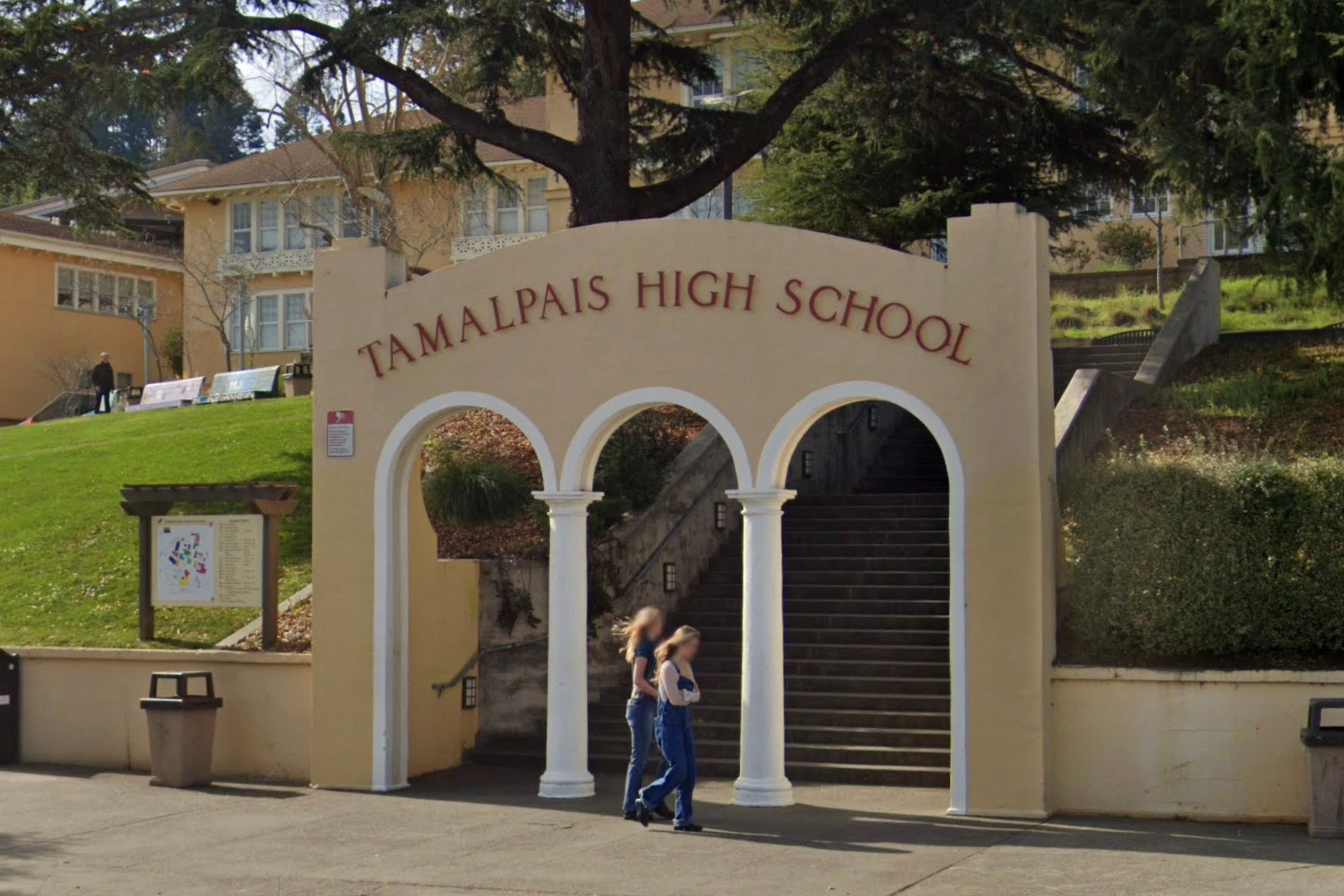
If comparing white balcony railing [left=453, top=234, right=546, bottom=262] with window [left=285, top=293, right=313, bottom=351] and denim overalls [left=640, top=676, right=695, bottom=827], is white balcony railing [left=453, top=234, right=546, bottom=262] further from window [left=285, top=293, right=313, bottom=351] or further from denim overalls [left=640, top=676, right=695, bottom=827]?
denim overalls [left=640, top=676, right=695, bottom=827]

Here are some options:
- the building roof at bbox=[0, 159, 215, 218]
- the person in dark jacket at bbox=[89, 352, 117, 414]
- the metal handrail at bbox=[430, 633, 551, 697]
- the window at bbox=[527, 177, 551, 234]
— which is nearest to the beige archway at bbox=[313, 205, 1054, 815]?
the metal handrail at bbox=[430, 633, 551, 697]

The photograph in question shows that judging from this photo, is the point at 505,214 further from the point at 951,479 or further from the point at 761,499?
the point at 951,479

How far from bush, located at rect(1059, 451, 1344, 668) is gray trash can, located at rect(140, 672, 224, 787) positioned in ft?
24.3

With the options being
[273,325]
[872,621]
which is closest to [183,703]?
[872,621]

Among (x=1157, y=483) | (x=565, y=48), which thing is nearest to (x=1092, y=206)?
(x=565, y=48)

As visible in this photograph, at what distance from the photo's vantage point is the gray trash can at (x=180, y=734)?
14.5 m

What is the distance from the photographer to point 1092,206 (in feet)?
95.3

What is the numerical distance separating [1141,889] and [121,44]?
15904 millimetres

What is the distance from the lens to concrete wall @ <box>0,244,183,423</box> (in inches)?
1889

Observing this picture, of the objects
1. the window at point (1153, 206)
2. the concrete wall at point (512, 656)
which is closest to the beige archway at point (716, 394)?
the concrete wall at point (512, 656)

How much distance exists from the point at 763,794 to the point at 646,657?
159 centimetres

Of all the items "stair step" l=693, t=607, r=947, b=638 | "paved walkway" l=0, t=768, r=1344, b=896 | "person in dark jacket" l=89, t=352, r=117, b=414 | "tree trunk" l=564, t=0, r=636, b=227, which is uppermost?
"tree trunk" l=564, t=0, r=636, b=227

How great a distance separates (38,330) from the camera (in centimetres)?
4862

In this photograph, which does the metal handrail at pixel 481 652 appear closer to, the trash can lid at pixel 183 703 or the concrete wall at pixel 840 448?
the trash can lid at pixel 183 703
